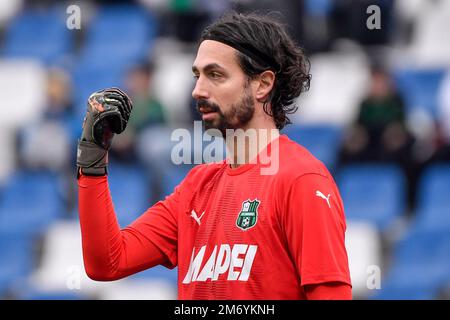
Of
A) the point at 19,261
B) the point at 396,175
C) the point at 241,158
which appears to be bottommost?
the point at 19,261

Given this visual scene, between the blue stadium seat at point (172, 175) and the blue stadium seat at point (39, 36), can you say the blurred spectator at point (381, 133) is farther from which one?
the blue stadium seat at point (39, 36)

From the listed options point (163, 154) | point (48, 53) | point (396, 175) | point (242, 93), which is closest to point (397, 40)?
point (396, 175)

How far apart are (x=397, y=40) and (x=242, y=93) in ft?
24.9

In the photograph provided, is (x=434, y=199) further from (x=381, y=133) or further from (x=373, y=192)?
(x=381, y=133)

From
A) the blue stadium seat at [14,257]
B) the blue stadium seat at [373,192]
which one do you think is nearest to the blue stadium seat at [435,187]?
the blue stadium seat at [373,192]

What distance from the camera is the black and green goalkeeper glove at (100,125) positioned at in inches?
171

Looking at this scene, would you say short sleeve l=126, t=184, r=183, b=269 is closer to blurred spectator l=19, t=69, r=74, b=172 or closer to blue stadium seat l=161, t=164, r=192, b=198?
blue stadium seat l=161, t=164, r=192, b=198

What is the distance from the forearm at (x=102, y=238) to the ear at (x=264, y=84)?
727 millimetres

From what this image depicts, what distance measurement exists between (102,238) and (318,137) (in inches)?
255

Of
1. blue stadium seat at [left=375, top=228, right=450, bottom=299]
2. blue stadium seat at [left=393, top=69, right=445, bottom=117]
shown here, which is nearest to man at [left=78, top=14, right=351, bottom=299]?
→ blue stadium seat at [left=375, top=228, right=450, bottom=299]

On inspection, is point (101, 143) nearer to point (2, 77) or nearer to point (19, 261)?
point (19, 261)

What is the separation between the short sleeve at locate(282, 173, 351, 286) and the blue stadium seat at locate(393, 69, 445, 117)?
7.19 meters

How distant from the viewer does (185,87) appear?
448 inches

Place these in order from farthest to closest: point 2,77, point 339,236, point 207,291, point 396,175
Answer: point 2,77
point 396,175
point 207,291
point 339,236
